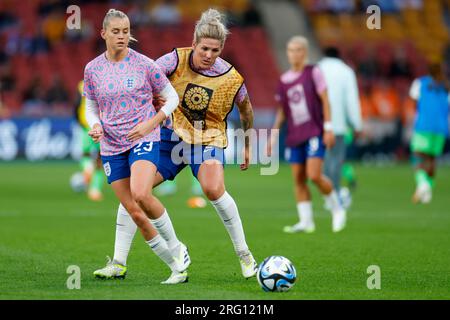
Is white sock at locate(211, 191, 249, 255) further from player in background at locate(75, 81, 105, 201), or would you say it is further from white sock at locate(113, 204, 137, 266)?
player in background at locate(75, 81, 105, 201)

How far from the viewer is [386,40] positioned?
35.5m

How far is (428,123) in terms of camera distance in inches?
709

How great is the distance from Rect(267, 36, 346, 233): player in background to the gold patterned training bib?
3.90m

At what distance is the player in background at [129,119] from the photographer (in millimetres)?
8328

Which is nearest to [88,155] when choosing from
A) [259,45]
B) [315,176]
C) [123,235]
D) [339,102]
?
[339,102]

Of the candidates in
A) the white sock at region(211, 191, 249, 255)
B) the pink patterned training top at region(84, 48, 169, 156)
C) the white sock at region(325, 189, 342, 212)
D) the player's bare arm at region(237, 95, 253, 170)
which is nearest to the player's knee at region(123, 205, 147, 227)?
the pink patterned training top at region(84, 48, 169, 156)

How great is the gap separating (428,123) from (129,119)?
34.6 ft

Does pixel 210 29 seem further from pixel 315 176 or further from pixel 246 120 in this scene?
pixel 315 176
